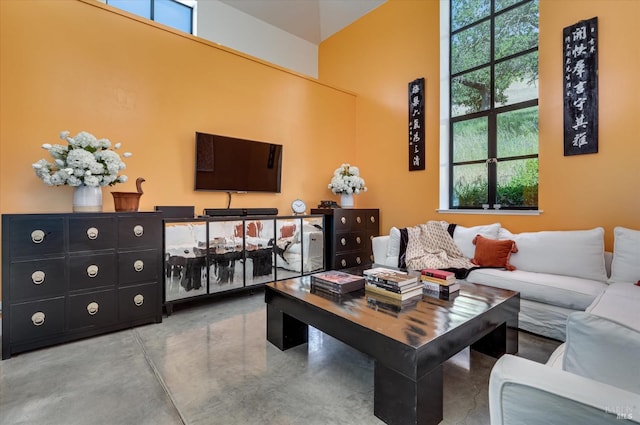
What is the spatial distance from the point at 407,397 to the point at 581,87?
9.82ft

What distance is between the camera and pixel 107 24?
275 centimetres

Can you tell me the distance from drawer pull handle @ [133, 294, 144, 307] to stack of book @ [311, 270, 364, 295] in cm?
142

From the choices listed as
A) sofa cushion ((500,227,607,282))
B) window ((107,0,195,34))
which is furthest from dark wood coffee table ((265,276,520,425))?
window ((107,0,195,34))

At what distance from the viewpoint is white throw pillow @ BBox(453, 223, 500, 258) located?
2.95 metres

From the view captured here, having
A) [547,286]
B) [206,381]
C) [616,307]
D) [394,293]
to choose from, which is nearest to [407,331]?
[394,293]

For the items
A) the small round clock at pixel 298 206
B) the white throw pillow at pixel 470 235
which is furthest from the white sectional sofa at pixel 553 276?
the small round clock at pixel 298 206

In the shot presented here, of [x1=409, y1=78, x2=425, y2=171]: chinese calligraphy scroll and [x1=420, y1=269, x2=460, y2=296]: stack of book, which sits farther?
[x1=409, y1=78, x2=425, y2=171]: chinese calligraphy scroll

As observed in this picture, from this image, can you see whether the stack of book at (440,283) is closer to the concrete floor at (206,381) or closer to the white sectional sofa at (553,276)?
the concrete floor at (206,381)

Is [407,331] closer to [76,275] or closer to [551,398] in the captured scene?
[551,398]

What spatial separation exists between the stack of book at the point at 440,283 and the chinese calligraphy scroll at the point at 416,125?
2.21 m

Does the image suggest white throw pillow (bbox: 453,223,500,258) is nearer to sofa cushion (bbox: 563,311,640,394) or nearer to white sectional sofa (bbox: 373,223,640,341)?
white sectional sofa (bbox: 373,223,640,341)

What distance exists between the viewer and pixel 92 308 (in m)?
2.18

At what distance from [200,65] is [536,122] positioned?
11.6 feet

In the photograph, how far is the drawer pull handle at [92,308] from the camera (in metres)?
2.17
